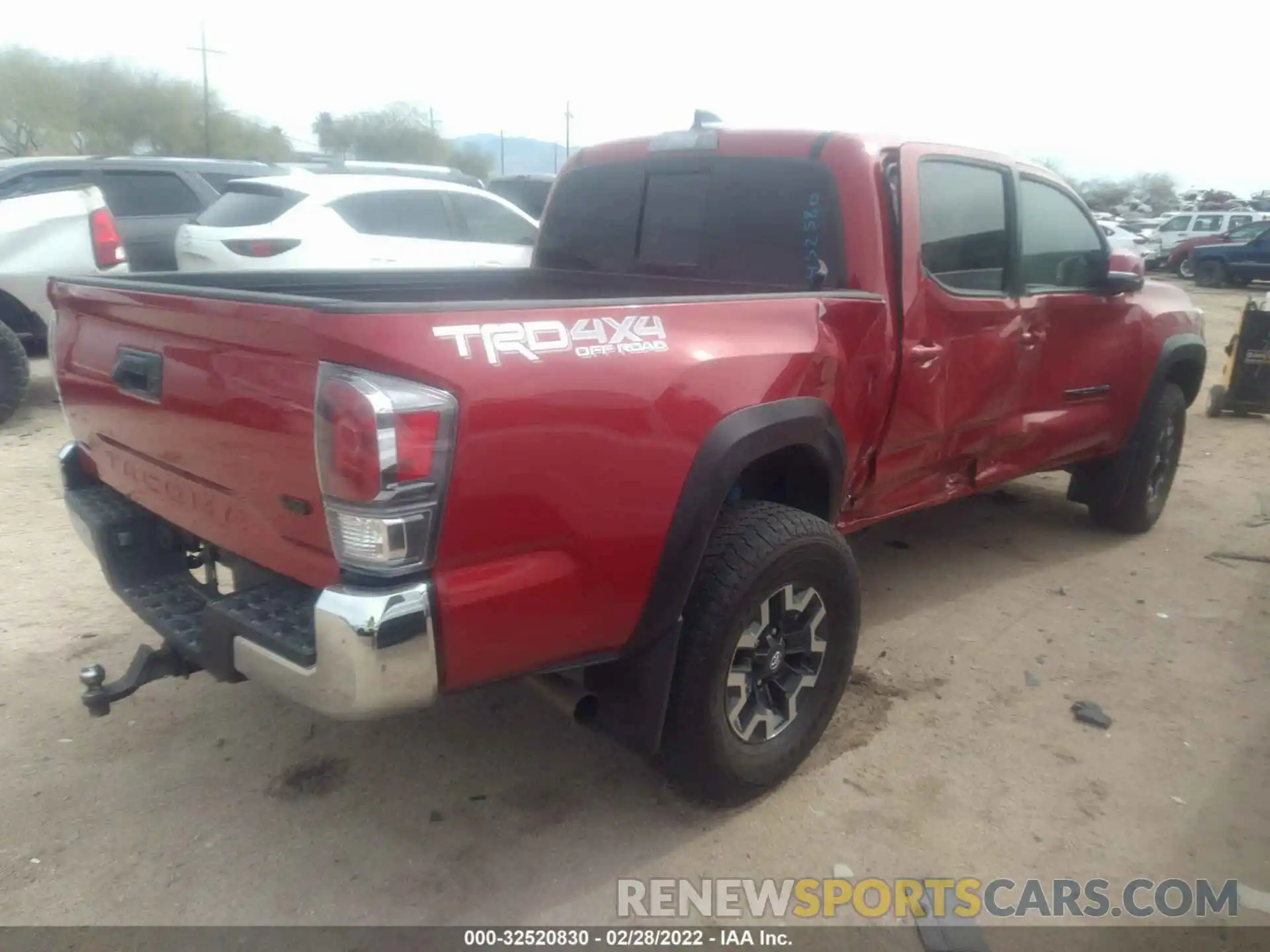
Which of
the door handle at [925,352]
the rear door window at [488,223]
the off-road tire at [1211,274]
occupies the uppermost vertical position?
the rear door window at [488,223]

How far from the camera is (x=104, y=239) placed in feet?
22.5

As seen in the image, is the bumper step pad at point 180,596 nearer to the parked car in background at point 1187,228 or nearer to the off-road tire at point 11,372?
the off-road tire at point 11,372

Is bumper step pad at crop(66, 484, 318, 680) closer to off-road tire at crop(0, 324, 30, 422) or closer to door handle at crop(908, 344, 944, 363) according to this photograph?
door handle at crop(908, 344, 944, 363)

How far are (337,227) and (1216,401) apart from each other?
7.52 meters

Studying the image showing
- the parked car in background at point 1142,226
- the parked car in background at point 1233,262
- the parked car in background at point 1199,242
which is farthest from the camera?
the parked car in background at point 1142,226

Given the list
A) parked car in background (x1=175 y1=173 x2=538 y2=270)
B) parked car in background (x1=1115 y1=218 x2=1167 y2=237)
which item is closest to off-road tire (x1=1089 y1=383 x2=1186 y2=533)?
parked car in background (x1=175 y1=173 x2=538 y2=270)

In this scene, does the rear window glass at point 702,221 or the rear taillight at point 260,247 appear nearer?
the rear window glass at point 702,221

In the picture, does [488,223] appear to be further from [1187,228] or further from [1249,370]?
[1187,228]

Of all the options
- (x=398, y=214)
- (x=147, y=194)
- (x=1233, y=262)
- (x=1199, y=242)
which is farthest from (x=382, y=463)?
(x=1199, y=242)

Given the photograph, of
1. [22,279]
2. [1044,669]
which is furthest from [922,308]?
[22,279]

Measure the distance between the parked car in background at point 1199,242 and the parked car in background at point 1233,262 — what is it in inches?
7.9

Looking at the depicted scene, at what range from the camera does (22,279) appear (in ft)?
21.7

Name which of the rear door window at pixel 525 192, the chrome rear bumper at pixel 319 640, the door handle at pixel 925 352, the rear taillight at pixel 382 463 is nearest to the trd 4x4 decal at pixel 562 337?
the rear taillight at pixel 382 463

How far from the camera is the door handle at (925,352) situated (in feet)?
10.8
